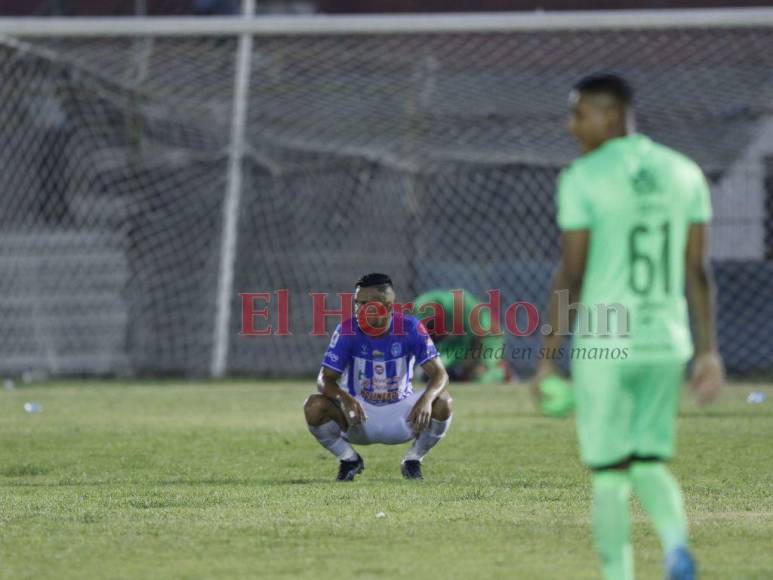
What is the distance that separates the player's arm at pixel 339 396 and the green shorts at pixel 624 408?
465cm

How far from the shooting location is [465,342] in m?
20.8

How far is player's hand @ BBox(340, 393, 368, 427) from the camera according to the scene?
9.95 m

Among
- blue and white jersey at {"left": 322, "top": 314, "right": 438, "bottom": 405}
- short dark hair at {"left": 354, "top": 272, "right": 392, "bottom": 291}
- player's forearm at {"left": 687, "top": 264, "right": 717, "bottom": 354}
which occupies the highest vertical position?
short dark hair at {"left": 354, "top": 272, "right": 392, "bottom": 291}

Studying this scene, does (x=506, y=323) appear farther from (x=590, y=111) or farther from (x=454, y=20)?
(x=590, y=111)

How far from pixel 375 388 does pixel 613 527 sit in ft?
16.7

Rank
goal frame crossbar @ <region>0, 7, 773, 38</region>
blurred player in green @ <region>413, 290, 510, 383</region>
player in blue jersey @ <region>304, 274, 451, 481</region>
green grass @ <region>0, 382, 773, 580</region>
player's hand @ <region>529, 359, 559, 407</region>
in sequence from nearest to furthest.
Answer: player's hand @ <region>529, 359, 559, 407</region>, green grass @ <region>0, 382, 773, 580</region>, player in blue jersey @ <region>304, 274, 451, 481</region>, goal frame crossbar @ <region>0, 7, 773, 38</region>, blurred player in green @ <region>413, 290, 510, 383</region>

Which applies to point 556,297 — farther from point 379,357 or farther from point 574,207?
point 379,357

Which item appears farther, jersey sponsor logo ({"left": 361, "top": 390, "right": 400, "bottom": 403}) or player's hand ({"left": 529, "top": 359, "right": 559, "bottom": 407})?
jersey sponsor logo ({"left": 361, "top": 390, "right": 400, "bottom": 403})

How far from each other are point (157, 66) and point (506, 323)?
6.28 metres

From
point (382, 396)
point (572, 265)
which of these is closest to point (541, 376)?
point (572, 265)

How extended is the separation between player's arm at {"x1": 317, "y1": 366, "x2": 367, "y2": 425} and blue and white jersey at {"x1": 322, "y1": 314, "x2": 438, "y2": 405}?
0.17 feet

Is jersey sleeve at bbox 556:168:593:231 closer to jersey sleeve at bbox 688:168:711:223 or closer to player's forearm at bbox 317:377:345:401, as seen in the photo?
jersey sleeve at bbox 688:168:711:223

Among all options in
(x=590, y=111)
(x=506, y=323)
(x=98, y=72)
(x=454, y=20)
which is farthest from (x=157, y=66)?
(x=590, y=111)

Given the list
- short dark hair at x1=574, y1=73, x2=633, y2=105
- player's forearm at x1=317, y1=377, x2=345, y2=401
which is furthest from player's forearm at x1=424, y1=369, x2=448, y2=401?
short dark hair at x1=574, y1=73, x2=633, y2=105
